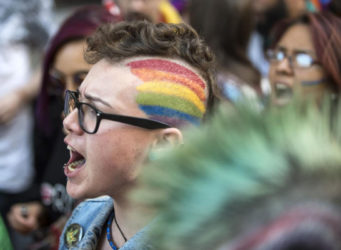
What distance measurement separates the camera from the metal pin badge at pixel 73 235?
4.86 ft

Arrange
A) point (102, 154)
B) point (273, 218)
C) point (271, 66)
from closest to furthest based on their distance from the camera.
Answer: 1. point (273, 218)
2. point (102, 154)
3. point (271, 66)

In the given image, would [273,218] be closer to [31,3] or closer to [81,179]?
[81,179]

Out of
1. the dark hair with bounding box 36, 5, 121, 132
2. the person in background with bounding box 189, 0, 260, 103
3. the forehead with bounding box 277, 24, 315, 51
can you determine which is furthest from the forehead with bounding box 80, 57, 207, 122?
the person in background with bounding box 189, 0, 260, 103

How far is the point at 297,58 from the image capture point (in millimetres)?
2344

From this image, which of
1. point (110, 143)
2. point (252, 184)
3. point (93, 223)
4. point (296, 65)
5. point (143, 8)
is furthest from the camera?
point (143, 8)

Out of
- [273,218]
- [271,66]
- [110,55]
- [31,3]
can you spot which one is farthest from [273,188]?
[31,3]

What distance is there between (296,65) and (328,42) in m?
0.18

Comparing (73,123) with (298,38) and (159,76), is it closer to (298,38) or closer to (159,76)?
(159,76)

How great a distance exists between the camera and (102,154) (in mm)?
1298

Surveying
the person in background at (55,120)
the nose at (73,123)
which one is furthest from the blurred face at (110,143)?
the person in background at (55,120)

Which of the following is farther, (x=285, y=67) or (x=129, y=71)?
(x=285, y=67)

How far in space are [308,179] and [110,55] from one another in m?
0.89

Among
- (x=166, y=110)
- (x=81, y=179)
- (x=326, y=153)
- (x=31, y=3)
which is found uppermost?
(x=326, y=153)

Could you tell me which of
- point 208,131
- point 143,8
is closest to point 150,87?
point 208,131
